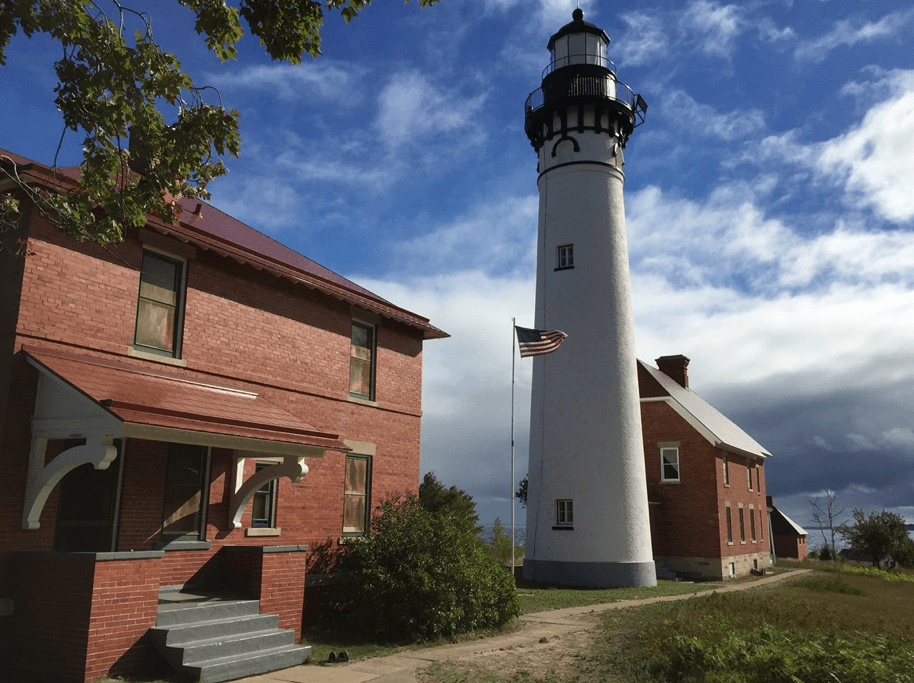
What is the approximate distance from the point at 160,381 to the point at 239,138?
4.23 m

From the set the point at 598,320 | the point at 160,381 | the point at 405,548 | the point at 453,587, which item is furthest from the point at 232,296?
the point at 598,320

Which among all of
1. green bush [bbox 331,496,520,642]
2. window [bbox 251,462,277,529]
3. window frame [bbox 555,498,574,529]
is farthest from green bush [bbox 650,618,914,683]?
window frame [bbox 555,498,574,529]

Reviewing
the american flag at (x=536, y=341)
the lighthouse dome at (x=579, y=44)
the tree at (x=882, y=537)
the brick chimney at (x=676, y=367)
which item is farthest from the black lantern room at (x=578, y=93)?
the tree at (x=882, y=537)

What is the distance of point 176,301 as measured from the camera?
12742 millimetres

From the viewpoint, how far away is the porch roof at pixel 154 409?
964cm

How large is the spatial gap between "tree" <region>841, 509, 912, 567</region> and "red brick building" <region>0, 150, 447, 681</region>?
41.0 metres

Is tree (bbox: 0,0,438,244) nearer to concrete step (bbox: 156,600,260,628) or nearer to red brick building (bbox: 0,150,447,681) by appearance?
red brick building (bbox: 0,150,447,681)

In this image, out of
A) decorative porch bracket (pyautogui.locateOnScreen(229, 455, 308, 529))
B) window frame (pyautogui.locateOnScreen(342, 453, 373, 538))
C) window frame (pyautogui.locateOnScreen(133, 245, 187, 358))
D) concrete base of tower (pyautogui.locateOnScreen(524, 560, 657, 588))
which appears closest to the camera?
window frame (pyautogui.locateOnScreen(133, 245, 187, 358))

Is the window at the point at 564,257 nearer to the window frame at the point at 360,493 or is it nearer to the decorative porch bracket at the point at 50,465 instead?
the window frame at the point at 360,493

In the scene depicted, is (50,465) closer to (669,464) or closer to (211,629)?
(211,629)

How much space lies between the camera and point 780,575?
34281mm

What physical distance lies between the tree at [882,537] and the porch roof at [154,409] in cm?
4479

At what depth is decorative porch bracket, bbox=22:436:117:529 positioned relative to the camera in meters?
9.46

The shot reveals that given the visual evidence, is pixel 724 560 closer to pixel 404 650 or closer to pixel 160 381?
pixel 404 650
